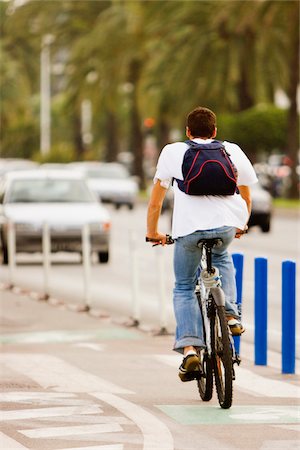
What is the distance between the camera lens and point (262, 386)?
390 inches

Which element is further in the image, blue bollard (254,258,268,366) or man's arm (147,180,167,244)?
blue bollard (254,258,268,366)

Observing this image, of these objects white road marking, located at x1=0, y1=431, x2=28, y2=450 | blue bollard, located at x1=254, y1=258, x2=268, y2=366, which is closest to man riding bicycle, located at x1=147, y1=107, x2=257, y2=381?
white road marking, located at x1=0, y1=431, x2=28, y2=450

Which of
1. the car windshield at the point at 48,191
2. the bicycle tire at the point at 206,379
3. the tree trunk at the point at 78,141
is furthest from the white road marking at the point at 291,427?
the tree trunk at the point at 78,141

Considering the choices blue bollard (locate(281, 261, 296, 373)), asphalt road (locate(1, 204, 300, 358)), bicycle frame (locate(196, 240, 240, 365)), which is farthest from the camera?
asphalt road (locate(1, 204, 300, 358))

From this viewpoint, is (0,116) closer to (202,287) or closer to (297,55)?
(297,55)

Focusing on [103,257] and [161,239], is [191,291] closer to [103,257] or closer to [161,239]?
[161,239]

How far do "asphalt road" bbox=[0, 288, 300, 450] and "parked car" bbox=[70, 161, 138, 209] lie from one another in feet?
119

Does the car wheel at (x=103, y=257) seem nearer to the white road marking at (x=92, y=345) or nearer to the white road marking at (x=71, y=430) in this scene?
the white road marking at (x=92, y=345)

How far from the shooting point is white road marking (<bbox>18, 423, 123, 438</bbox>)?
7.68 meters

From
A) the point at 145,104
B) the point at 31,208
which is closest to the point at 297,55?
the point at 145,104

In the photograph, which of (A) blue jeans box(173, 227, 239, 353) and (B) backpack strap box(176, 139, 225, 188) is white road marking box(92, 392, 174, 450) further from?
(B) backpack strap box(176, 139, 225, 188)

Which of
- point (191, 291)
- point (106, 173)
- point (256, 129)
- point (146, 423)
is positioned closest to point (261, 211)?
point (106, 173)

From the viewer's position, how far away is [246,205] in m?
8.95

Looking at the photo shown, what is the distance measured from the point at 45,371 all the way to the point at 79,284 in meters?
9.40
